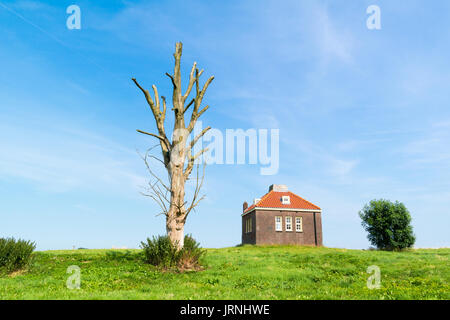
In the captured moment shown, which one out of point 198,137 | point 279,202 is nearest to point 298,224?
point 279,202

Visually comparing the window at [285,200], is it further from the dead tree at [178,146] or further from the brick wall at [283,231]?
the dead tree at [178,146]

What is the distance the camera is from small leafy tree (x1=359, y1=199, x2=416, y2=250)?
38.7 metres

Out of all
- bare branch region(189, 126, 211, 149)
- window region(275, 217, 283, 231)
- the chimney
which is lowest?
window region(275, 217, 283, 231)

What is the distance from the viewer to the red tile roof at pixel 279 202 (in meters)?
39.8

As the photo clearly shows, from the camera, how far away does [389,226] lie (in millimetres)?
39375

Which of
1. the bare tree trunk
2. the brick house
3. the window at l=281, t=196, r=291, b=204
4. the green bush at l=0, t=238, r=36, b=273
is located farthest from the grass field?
the window at l=281, t=196, r=291, b=204

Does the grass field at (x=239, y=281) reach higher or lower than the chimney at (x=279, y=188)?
lower

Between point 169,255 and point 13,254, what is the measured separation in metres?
7.08

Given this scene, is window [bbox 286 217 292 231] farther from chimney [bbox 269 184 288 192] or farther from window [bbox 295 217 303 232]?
chimney [bbox 269 184 288 192]

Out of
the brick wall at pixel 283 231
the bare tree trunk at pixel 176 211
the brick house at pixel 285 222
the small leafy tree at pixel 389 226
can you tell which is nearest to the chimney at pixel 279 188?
the brick house at pixel 285 222

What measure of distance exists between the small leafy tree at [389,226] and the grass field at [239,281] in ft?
80.9

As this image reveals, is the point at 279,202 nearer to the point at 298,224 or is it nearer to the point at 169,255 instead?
the point at 298,224

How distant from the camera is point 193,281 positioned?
495 inches

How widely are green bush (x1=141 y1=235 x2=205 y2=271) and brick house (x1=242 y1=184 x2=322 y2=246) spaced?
23324mm
